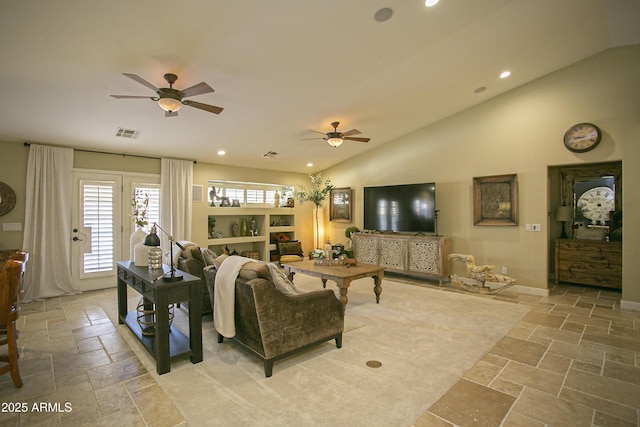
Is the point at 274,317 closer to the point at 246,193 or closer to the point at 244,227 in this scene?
the point at 244,227

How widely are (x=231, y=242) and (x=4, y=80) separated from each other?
15.8 feet

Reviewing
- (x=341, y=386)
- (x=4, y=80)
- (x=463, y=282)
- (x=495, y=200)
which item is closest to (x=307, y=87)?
(x=4, y=80)

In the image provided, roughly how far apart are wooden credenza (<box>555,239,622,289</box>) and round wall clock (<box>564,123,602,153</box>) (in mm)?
1882

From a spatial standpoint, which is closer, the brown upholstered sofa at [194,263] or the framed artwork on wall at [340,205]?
the brown upholstered sofa at [194,263]

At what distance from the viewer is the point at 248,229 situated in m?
7.91

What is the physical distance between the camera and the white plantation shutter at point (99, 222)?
17.8ft

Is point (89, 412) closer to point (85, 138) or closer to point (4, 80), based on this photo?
point (4, 80)

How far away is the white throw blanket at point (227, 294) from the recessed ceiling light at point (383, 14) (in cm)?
271

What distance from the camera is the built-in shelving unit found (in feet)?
23.9

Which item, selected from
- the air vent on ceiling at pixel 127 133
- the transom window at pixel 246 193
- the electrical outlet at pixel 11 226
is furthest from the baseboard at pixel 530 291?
the electrical outlet at pixel 11 226

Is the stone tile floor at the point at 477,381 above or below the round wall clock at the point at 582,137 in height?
below

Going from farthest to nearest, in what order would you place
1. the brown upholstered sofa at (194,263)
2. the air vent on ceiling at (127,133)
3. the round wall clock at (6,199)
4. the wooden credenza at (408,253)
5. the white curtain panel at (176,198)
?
the white curtain panel at (176,198)
the wooden credenza at (408,253)
the air vent on ceiling at (127,133)
the round wall clock at (6,199)
the brown upholstered sofa at (194,263)

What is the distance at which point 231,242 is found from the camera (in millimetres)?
7395

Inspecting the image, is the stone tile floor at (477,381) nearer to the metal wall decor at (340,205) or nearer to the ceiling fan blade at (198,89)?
the ceiling fan blade at (198,89)
